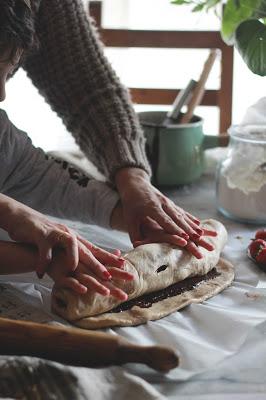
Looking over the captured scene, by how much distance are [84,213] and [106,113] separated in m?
0.22

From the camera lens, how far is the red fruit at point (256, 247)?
1.12 metres

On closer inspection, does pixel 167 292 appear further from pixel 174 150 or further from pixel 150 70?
pixel 150 70

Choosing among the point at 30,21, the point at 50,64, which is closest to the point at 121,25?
the point at 50,64

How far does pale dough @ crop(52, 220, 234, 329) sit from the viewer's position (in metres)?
0.87

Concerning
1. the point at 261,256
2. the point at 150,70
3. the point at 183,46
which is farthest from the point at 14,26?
the point at 150,70

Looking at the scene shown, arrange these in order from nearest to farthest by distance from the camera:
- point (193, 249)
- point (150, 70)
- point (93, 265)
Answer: point (93, 265) < point (193, 249) < point (150, 70)

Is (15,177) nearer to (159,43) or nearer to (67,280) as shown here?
(67,280)

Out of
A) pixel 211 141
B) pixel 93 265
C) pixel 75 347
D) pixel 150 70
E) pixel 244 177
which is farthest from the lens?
pixel 150 70

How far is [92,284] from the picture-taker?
879 mm

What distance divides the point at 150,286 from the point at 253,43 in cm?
60

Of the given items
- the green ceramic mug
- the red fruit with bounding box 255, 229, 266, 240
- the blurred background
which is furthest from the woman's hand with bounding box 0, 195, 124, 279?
the blurred background

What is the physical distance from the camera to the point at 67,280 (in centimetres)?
88

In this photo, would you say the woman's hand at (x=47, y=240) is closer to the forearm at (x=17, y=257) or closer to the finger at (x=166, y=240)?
the forearm at (x=17, y=257)

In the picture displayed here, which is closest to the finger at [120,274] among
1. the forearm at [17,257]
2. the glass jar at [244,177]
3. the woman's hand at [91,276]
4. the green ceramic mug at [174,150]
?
the woman's hand at [91,276]
